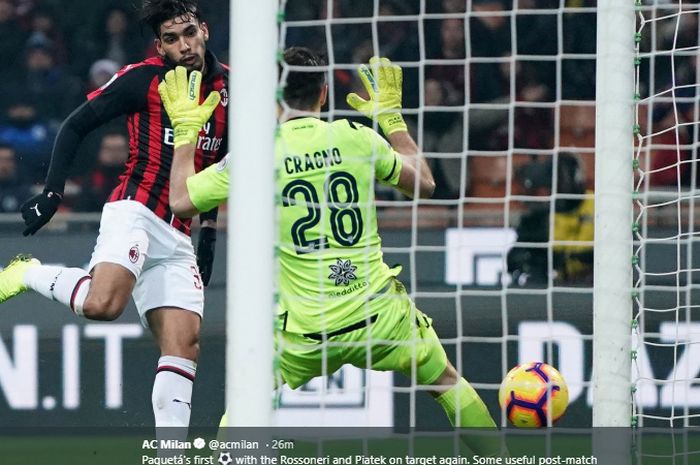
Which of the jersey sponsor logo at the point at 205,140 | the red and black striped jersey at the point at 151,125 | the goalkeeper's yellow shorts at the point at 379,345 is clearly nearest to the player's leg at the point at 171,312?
the red and black striped jersey at the point at 151,125

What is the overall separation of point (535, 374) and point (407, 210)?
1.96 metres

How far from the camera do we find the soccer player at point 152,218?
16.8ft

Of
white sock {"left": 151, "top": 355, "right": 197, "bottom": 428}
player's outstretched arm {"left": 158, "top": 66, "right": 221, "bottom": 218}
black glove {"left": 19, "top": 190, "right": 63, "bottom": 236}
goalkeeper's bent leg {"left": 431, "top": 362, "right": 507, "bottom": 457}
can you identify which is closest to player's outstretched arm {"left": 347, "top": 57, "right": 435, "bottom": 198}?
player's outstretched arm {"left": 158, "top": 66, "right": 221, "bottom": 218}

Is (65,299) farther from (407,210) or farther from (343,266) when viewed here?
(407,210)

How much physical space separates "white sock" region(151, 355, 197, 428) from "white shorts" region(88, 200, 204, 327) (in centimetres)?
23

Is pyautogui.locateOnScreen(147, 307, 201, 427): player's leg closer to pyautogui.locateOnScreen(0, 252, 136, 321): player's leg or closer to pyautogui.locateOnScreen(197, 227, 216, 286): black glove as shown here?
pyautogui.locateOnScreen(0, 252, 136, 321): player's leg

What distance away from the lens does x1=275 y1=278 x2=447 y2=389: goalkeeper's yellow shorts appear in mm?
4652

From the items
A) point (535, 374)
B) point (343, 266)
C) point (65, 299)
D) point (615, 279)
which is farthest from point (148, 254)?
point (615, 279)

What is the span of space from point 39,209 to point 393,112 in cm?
153

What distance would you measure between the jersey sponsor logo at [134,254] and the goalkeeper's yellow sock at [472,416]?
1.29 metres

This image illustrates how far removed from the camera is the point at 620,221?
12.3 ft

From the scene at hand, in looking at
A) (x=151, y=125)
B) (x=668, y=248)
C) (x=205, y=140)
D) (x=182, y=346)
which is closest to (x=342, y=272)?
(x=182, y=346)

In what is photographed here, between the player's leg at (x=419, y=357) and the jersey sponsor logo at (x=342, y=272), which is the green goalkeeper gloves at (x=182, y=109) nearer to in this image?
the jersey sponsor logo at (x=342, y=272)

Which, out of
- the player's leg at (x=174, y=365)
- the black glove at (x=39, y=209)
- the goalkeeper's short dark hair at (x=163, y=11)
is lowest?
the player's leg at (x=174, y=365)
